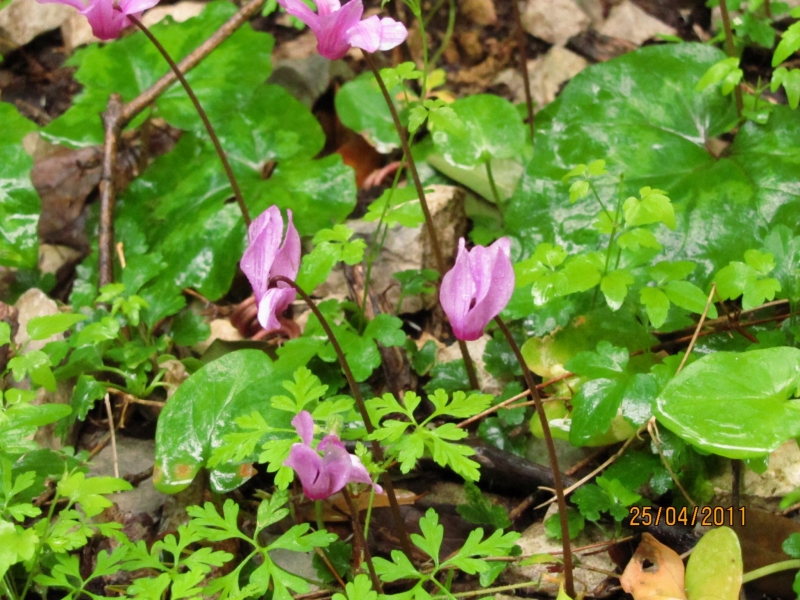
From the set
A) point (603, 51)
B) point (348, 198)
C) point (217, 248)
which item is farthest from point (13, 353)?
point (603, 51)

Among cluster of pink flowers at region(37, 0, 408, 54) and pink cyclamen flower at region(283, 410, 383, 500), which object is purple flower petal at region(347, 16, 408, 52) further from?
pink cyclamen flower at region(283, 410, 383, 500)

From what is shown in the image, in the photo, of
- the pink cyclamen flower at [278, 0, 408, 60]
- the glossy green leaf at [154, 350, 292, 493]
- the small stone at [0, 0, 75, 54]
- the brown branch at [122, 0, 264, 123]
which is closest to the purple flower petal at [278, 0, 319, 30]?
the pink cyclamen flower at [278, 0, 408, 60]

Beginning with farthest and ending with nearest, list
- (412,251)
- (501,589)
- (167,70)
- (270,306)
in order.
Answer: (167,70)
(412,251)
(501,589)
(270,306)

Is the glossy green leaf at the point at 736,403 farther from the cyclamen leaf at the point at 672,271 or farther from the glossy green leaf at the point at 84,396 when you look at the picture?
the glossy green leaf at the point at 84,396

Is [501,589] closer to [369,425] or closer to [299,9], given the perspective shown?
[369,425]

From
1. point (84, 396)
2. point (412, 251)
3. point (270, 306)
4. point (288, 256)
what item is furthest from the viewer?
Result: point (412, 251)

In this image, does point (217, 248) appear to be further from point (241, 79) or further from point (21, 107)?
point (21, 107)

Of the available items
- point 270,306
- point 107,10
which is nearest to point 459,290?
point 270,306
